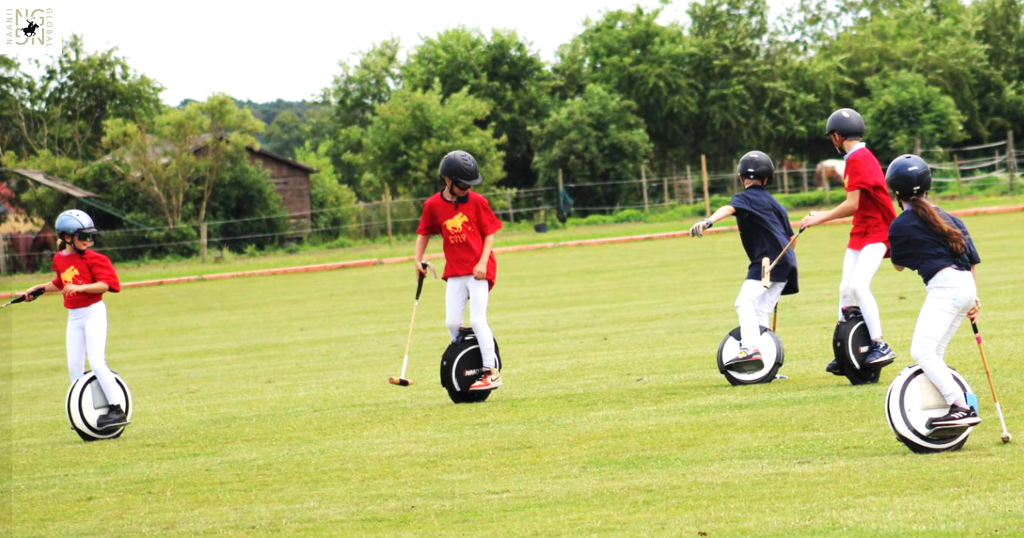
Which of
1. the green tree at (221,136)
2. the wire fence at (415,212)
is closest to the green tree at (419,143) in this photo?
the wire fence at (415,212)

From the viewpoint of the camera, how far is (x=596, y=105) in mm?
59438

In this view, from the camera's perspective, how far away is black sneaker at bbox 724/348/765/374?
12.1 m

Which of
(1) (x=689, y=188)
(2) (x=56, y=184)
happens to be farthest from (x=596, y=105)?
(2) (x=56, y=184)

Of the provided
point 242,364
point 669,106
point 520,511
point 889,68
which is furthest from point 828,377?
point 889,68

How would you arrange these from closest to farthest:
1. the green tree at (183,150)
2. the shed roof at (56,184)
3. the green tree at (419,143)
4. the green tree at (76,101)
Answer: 1. the green tree at (183,150)
2. the shed roof at (56,184)
3. the green tree at (419,143)
4. the green tree at (76,101)

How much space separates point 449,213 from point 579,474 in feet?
14.2

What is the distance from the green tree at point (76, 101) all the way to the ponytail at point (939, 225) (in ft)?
245

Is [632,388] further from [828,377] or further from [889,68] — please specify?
[889,68]

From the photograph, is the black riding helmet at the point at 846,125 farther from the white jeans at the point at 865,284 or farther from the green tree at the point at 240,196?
the green tree at the point at 240,196

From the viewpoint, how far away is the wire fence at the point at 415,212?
5091 centimetres

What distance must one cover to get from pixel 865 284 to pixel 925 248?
3.13 metres

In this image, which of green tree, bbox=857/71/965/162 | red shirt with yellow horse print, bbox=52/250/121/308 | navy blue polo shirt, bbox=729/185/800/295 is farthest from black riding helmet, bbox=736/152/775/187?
green tree, bbox=857/71/965/162

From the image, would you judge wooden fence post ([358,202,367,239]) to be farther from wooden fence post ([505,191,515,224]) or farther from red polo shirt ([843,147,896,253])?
red polo shirt ([843,147,896,253])

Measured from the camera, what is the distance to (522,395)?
42.1ft
